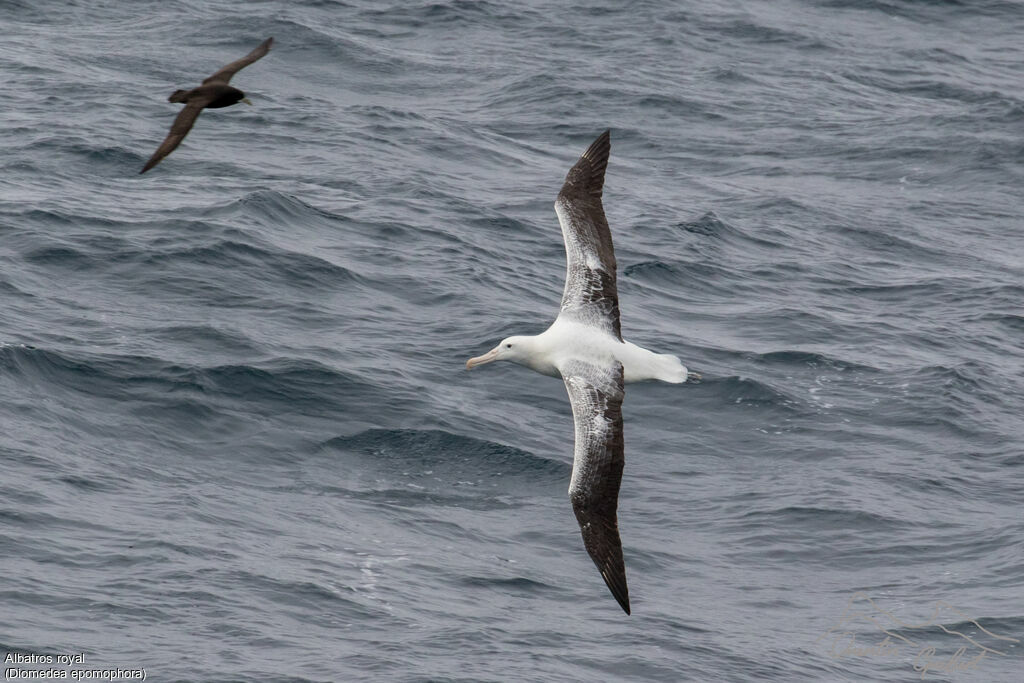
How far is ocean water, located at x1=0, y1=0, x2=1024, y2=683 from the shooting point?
1620 centimetres

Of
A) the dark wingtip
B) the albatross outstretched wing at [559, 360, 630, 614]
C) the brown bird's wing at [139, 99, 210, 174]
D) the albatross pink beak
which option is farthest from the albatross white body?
the brown bird's wing at [139, 99, 210, 174]

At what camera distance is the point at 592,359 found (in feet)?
47.8

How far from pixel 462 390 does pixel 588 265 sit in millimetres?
5163

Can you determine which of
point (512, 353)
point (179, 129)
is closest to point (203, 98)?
point (179, 129)

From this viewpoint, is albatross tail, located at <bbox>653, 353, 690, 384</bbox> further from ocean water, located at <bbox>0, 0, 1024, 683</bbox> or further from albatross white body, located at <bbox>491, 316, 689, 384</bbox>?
ocean water, located at <bbox>0, 0, 1024, 683</bbox>

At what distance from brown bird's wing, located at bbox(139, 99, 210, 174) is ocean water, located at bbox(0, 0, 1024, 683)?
4.66 metres

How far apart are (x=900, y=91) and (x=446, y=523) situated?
23.3 meters

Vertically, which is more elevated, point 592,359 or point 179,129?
point 179,129

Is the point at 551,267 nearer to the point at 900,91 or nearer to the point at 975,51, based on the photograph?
the point at 900,91

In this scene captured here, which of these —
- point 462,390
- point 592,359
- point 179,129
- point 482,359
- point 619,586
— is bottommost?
point 462,390

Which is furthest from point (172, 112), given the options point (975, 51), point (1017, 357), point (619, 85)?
point (975, 51)

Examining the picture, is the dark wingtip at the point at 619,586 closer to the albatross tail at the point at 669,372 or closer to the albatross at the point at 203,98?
the albatross tail at the point at 669,372

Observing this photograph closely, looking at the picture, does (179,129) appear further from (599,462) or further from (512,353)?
(599,462)

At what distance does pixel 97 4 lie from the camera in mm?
36000
